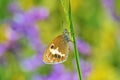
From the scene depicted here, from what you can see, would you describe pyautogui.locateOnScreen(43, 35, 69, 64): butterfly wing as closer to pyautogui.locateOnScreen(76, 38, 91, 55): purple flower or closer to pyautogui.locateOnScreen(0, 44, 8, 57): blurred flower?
pyautogui.locateOnScreen(0, 44, 8, 57): blurred flower

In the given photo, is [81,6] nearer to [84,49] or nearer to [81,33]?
[81,33]

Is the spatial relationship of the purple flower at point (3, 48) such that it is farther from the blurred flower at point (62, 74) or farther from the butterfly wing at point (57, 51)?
the butterfly wing at point (57, 51)

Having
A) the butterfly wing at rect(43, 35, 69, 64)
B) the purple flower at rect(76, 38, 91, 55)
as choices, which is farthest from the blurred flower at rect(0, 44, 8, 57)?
the butterfly wing at rect(43, 35, 69, 64)

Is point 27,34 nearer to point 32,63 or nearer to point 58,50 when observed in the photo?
point 32,63

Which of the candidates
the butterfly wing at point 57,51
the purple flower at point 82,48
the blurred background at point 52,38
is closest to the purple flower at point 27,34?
the blurred background at point 52,38

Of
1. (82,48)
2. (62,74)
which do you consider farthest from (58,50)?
(82,48)

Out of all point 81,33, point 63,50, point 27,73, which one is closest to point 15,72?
point 27,73

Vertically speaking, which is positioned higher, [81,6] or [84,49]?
[81,6]
